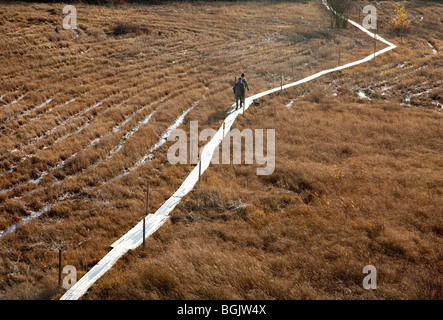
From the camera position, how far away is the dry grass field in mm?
8820

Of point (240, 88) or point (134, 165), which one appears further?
point (240, 88)

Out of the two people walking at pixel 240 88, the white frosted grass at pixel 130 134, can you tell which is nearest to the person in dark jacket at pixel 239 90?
the two people walking at pixel 240 88

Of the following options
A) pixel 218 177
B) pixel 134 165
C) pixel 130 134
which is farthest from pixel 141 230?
pixel 130 134

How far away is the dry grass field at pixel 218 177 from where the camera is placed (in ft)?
28.9

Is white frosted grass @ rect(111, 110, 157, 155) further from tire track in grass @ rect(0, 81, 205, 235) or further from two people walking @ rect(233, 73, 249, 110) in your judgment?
two people walking @ rect(233, 73, 249, 110)

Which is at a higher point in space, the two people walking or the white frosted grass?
the two people walking

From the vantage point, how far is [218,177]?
47.0 ft

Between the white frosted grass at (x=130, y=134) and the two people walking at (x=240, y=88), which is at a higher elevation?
the two people walking at (x=240, y=88)

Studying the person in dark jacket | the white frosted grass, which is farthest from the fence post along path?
the white frosted grass

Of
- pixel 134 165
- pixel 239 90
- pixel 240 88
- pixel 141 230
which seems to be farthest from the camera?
pixel 239 90

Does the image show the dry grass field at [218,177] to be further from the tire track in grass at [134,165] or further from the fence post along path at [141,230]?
the fence post along path at [141,230]

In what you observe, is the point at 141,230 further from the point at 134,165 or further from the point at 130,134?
the point at 130,134

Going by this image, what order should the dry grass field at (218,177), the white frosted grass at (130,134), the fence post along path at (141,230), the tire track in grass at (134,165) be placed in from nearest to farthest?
1. the dry grass field at (218,177)
2. the fence post along path at (141,230)
3. the tire track in grass at (134,165)
4. the white frosted grass at (130,134)

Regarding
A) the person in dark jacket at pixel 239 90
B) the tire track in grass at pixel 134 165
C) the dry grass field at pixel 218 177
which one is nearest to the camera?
the dry grass field at pixel 218 177
